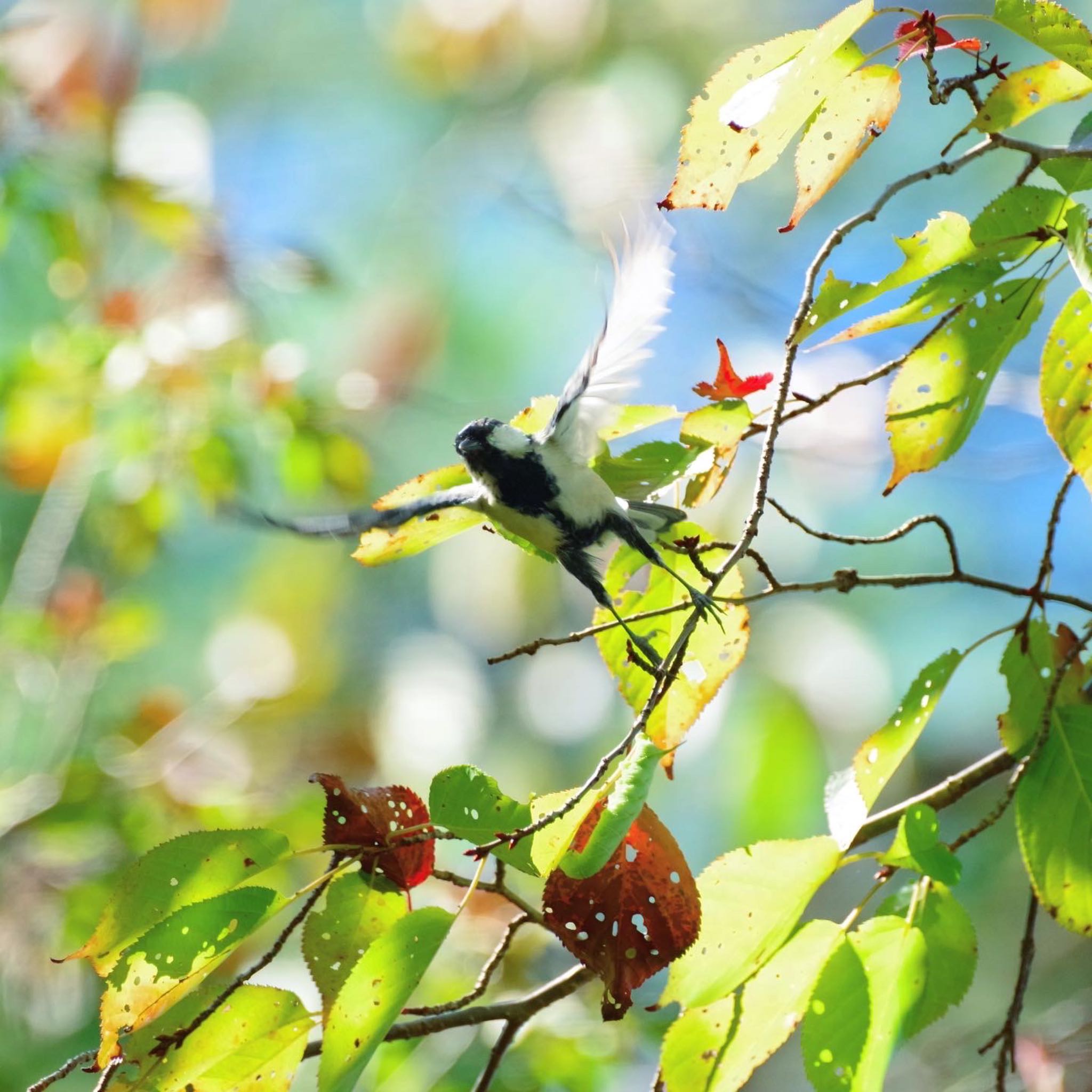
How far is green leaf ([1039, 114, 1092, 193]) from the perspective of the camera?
0.61 m

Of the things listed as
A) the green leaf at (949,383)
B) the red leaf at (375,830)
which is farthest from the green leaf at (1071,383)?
the red leaf at (375,830)

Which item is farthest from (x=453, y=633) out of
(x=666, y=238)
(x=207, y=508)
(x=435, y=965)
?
(x=666, y=238)

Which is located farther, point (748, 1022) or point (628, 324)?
point (628, 324)

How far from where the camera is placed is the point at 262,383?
6.12 ft

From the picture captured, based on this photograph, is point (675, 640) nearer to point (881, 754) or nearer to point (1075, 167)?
point (881, 754)

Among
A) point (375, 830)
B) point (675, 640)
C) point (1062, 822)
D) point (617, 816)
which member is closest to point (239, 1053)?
A: point (375, 830)

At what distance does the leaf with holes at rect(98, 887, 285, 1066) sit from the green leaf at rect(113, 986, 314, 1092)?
0.03 m

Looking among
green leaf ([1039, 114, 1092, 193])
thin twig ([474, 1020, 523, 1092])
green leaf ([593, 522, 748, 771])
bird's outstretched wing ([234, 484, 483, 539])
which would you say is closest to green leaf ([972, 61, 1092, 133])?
green leaf ([1039, 114, 1092, 193])

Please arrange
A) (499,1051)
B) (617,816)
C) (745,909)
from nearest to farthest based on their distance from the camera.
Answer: (617,816) → (745,909) → (499,1051)

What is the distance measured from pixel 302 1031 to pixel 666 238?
563 millimetres

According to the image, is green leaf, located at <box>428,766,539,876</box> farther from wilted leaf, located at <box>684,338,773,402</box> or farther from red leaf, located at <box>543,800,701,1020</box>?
wilted leaf, located at <box>684,338,773,402</box>

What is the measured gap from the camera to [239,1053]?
1.92 ft

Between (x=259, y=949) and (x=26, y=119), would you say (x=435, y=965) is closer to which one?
(x=259, y=949)

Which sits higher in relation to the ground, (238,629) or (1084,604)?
(1084,604)
